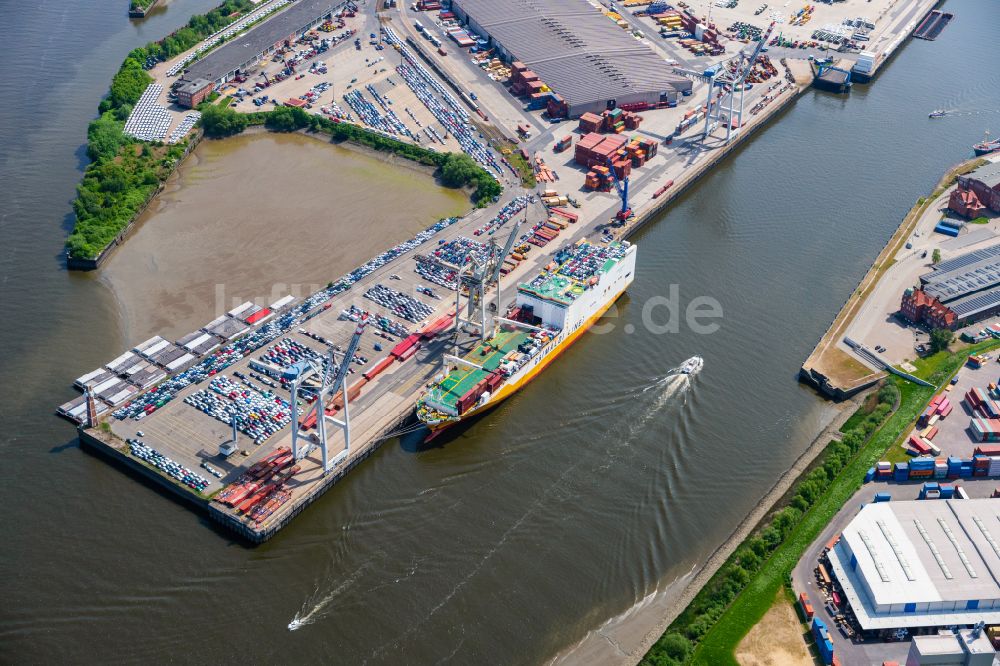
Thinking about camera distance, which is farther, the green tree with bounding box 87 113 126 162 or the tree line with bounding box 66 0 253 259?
the green tree with bounding box 87 113 126 162

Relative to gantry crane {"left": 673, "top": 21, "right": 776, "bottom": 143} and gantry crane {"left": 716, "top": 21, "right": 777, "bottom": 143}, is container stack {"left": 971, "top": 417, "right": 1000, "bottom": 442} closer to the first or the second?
gantry crane {"left": 673, "top": 21, "right": 776, "bottom": 143}

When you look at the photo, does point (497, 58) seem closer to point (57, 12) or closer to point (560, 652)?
point (57, 12)

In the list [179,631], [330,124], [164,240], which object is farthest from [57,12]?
[179,631]

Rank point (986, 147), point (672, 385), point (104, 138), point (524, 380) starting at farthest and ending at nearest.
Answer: point (986, 147), point (104, 138), point (524, 380), point (672, 385)

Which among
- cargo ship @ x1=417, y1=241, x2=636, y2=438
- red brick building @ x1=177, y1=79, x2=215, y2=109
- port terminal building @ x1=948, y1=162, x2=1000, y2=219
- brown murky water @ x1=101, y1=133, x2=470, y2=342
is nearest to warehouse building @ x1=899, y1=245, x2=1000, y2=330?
port terminal building @ x1=948, y1=162, x2=1000, y2=219

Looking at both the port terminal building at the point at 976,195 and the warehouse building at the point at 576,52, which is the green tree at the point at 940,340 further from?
the warehouse building at the point at 576,52

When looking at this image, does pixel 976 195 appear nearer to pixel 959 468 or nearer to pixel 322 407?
pixel 959 468

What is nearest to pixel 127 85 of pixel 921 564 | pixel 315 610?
pixel 315 610

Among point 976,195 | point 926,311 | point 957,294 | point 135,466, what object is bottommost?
point 135,466
